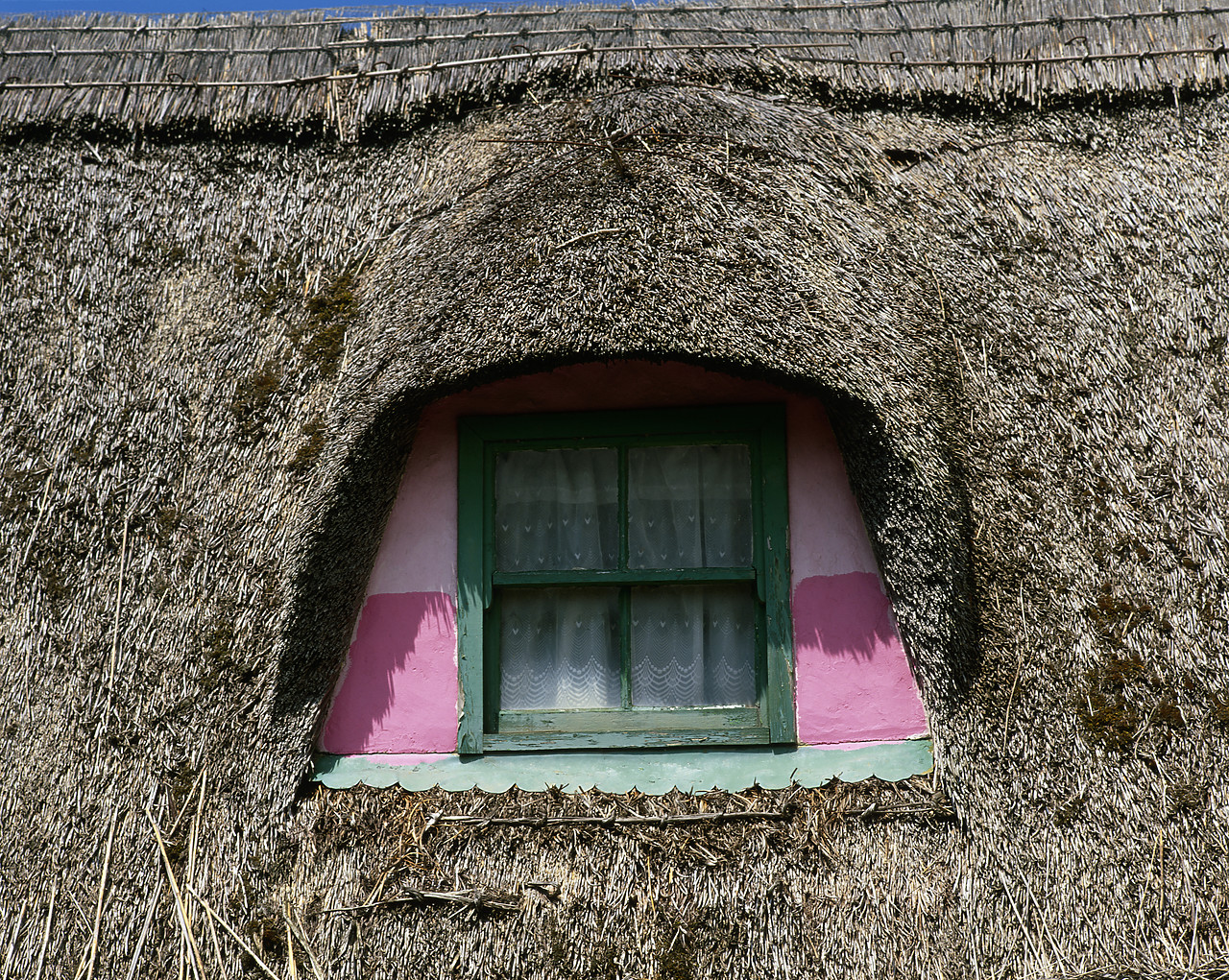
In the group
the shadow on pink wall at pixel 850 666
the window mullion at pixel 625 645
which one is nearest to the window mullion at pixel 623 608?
the window mullion at pixel 625 645

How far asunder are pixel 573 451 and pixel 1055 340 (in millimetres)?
1414

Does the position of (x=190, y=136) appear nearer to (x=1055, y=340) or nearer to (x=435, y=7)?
(x=435, y=7)

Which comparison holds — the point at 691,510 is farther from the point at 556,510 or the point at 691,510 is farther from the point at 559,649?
the point at 559,649

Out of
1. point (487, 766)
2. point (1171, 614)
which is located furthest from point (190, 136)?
point (1171, 614)

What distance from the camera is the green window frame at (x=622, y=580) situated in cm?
302

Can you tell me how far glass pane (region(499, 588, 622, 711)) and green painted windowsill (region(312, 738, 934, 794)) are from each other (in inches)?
7.6

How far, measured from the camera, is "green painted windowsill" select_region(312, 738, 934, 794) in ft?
9.59

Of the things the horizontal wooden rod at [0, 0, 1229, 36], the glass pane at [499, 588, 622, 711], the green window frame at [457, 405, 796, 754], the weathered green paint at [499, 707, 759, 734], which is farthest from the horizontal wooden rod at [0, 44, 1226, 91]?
the weathered green paint at [499, 707, 759, 734]

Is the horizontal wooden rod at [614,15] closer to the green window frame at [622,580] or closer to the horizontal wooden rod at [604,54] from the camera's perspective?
the horizontal wooden rod at [604,54]

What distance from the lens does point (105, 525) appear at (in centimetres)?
304

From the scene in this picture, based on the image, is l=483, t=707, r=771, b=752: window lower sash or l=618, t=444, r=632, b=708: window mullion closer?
l=483, t=707, r=771, b=752: window lower sash

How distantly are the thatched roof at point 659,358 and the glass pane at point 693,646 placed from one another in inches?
14.9

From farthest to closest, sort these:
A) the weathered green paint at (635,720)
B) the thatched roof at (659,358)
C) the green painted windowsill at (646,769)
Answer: the weathered green paint at (635,720) → the green painted windowsill at (646,769) → the thatched roof at (659,358)

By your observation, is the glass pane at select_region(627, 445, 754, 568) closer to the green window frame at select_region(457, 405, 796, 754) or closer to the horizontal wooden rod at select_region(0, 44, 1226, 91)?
the green window frame at select_region(457, 405, 796, 754)
